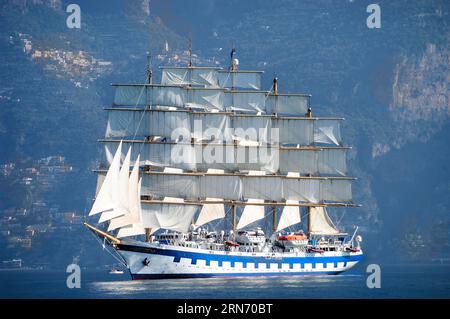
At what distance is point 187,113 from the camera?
123 meters

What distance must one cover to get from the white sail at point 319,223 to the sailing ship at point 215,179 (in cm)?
11

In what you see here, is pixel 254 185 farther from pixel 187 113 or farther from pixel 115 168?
pixel 115 168

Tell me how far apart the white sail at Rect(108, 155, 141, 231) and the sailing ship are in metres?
0.09

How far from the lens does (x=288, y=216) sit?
131 m

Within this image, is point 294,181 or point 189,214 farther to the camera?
point 294,181

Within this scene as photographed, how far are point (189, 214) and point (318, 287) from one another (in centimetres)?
1613

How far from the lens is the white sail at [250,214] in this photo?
12875cm

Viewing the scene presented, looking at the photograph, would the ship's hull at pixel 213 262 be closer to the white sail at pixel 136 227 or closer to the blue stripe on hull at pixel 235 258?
the blue stripe on hull at pixel 235 258

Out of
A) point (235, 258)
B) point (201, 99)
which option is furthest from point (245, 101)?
point (235, 258)

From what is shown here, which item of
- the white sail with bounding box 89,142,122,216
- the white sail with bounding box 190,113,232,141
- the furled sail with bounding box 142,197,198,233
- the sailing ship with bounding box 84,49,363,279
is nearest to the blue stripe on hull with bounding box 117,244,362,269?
the sailing ship with bounding box 84,49,363,279

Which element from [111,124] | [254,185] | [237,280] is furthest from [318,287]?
[111,124]

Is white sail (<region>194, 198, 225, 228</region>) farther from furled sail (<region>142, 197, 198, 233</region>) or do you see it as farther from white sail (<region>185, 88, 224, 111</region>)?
white sail (<region>185, 88, 224, 111</region>)

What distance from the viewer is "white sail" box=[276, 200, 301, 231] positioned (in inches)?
5133
